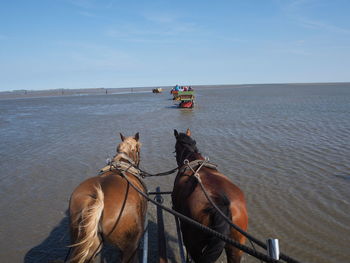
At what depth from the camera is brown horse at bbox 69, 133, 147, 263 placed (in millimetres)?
2754

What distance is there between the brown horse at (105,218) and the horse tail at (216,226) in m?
0.92

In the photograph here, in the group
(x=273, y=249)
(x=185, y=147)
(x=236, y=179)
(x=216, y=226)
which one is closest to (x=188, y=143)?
(x=185, y=147)

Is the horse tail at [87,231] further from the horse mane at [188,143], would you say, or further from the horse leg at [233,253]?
the horse mane at [188,143]

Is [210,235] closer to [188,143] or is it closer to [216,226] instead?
[216,226]

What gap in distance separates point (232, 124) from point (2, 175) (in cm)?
1272

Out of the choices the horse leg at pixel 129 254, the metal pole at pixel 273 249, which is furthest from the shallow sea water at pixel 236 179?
the metal pole at pixel 273 249

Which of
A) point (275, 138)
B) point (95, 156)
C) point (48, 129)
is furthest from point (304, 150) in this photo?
point (48, 129)

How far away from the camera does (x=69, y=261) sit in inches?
110

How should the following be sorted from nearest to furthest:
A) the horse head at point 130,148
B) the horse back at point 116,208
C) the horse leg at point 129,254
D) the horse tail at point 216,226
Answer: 1. the horse tail at point 216,226
2. the horse back at point 116,208
3. the horse leg at point 129,254
4. the horse head at point 130,148

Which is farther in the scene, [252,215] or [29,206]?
[29,206]

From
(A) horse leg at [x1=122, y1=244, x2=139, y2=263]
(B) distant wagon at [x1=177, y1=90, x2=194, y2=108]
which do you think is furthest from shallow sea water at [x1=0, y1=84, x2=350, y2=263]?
(B) distant wagon at [x1=177, y1=90, x2=194, y2=108]

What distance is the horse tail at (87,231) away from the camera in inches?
107

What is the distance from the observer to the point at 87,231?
107 inches

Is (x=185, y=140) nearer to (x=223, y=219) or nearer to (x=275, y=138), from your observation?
(x=223, y=219)
